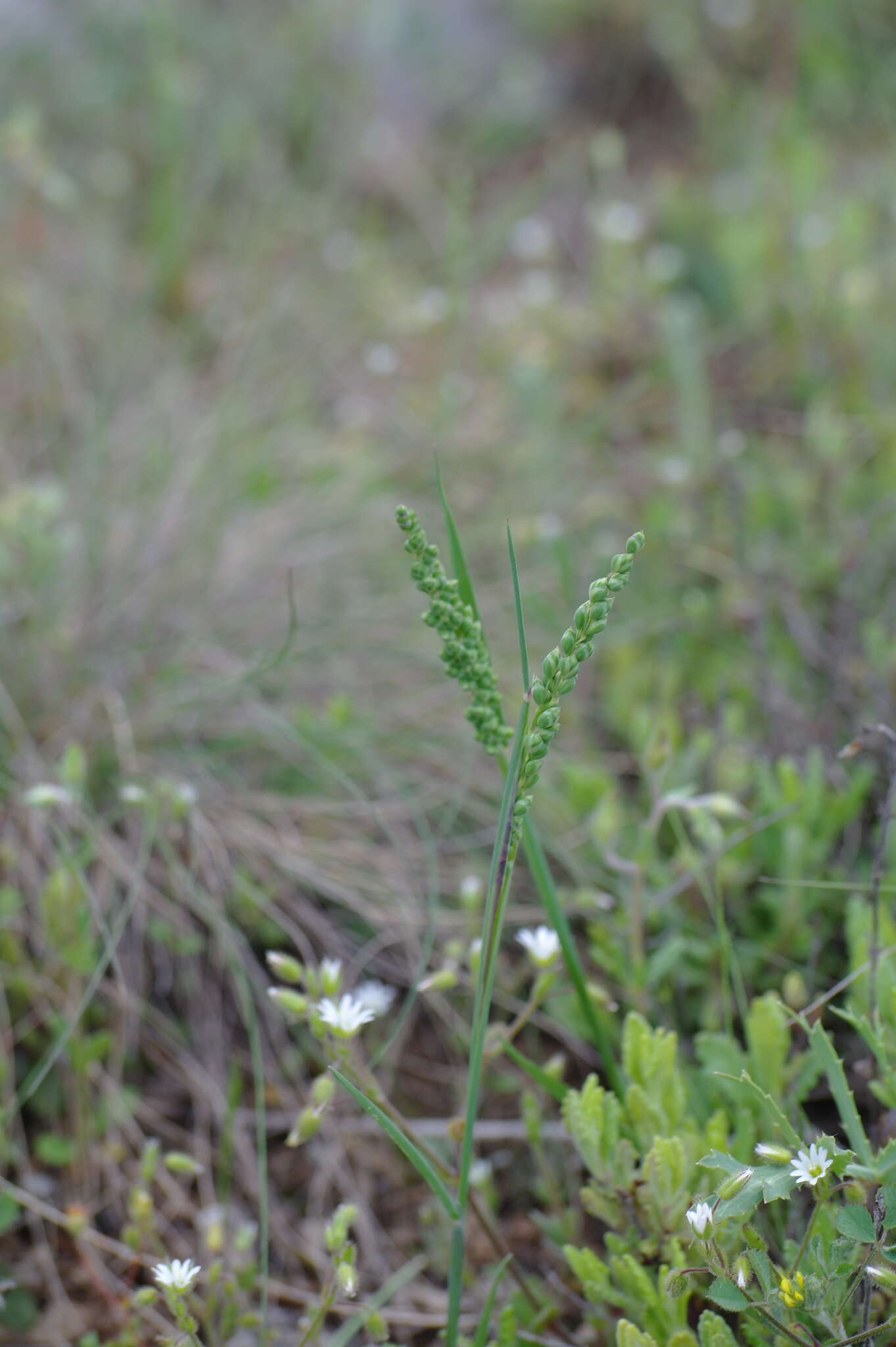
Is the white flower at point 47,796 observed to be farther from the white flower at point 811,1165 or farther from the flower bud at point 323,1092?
the white flower at point 811,1165

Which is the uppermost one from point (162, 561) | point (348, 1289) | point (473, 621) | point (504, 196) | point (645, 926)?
point (504, 196)

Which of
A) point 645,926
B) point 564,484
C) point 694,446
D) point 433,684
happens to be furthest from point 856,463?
point 645,926

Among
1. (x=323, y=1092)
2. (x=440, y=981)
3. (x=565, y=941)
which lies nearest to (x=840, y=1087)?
(x=565, y=941)

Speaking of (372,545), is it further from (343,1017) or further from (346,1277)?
(346,1277)

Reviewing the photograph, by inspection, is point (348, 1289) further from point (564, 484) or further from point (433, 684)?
point (564, 484)

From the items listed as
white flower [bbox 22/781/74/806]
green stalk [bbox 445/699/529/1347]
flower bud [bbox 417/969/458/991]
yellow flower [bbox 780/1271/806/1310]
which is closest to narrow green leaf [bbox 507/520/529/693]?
green stalk [bbox 445/699/529/1347]

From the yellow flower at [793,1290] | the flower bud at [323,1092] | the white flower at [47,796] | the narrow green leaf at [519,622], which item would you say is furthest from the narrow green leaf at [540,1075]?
the white flower at [47,796]
